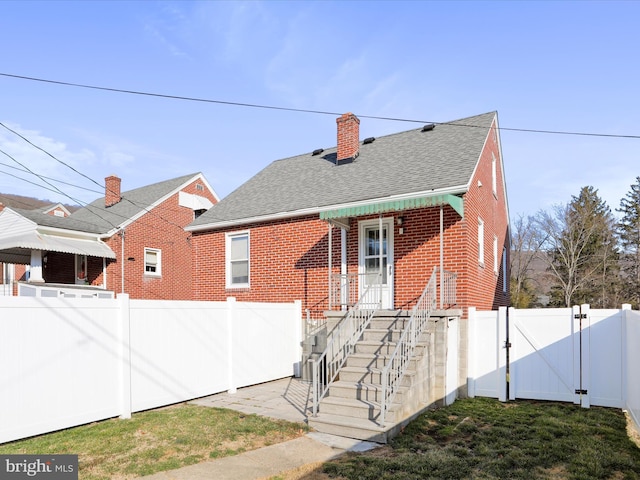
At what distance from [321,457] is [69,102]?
10.5m

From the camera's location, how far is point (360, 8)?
10406mm

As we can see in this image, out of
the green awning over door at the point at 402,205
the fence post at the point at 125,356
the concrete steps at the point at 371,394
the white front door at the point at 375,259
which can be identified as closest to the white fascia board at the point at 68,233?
the fence post at the point at 125,356

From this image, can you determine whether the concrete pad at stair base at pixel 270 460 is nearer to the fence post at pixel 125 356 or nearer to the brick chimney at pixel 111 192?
the fence post at pixel 125 356

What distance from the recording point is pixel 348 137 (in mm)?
13320

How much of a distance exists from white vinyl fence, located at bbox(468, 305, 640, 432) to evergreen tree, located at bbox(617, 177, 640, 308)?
27.6 metres

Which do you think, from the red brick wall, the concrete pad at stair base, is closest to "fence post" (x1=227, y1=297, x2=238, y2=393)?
the red brick wall

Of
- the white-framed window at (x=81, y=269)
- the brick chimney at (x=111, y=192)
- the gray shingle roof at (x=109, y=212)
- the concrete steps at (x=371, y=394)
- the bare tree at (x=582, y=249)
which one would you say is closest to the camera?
the concrete steps at (x=371, y=394)

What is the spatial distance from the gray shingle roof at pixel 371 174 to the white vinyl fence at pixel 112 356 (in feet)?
13.3

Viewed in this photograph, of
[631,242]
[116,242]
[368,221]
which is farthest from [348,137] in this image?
[631,242]

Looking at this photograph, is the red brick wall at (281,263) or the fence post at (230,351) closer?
the fence post at (230,351)

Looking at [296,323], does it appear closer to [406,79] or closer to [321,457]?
[321,457]

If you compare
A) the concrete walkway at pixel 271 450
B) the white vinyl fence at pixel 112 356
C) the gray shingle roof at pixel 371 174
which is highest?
the gray shingle roof at pixel 371 174

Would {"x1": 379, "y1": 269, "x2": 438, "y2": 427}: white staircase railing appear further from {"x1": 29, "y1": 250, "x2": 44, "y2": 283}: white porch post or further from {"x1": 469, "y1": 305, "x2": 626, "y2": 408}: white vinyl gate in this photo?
{"x1": 29, "y1": 250, "x2": 44, "y2": 283}: white porch post

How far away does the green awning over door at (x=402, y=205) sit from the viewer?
8.14 m
